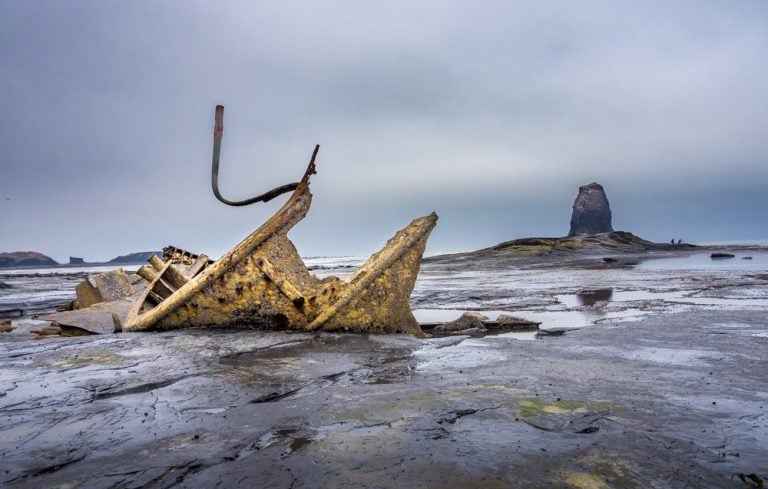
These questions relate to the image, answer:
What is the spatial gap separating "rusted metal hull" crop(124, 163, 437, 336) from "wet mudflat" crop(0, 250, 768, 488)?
0.69 m

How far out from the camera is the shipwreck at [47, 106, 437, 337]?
562 centimetres

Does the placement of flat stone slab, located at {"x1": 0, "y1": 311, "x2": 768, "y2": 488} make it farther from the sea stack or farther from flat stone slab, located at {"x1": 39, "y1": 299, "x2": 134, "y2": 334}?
the sea stack

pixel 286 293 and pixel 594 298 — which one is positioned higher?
pixel 286 293

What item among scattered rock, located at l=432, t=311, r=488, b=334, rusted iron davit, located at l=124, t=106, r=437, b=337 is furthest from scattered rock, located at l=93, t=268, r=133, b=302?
scattered rock, located at l=432, t=311, r=488, b=334

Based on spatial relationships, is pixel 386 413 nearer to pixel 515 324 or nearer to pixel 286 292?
pixel 286 292

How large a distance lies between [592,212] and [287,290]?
390ft

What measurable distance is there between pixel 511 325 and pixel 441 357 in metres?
2.60

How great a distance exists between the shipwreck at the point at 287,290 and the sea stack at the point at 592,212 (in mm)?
115309

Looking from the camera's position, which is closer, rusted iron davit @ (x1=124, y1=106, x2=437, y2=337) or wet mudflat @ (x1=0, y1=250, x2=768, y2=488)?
wet mudflat @ (x1=0, y1=250, x2=768, y2=488)

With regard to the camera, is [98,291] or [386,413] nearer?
[386,413]

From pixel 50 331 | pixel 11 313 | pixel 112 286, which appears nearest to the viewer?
pixel 50 331

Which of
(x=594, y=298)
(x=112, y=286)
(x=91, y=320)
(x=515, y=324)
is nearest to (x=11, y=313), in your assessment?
(x=112, y=286)

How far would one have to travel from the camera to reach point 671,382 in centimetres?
319

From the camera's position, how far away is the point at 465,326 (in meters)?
6.70
